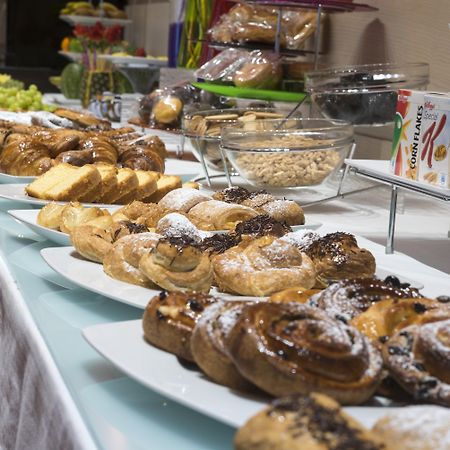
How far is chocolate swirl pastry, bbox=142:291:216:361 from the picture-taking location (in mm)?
762

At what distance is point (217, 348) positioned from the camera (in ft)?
2.30

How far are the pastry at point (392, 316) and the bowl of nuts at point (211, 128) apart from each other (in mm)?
1184

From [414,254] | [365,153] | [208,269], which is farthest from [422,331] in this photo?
[365,153]

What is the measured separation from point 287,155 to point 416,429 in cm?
125

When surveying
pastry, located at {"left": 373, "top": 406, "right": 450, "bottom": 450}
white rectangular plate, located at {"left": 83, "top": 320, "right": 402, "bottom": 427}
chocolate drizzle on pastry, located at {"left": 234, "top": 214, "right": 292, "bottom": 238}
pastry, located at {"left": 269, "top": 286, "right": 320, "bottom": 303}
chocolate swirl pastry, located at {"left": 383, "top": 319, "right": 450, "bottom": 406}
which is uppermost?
pastry, located at {"left": 373, "top": 406, "right": 450, "bottom": 450}

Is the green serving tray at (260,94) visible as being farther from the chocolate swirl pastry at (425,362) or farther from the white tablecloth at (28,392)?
the chocolate swirl pastry at (425,362)

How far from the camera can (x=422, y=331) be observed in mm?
701

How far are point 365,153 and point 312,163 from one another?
0.80 m

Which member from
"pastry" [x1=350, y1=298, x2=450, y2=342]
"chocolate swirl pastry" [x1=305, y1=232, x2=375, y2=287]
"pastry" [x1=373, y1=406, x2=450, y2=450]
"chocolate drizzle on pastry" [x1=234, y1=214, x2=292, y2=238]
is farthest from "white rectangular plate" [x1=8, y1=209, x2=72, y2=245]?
"pastry" [x1=373, y1=406, x2=450, y2=450]

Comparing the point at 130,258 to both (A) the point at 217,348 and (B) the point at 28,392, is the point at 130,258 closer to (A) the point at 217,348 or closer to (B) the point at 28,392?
(B) the point at 28,392

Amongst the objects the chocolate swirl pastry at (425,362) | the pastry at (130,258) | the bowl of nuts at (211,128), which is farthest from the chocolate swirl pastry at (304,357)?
the bowl of nuts at (211,128)

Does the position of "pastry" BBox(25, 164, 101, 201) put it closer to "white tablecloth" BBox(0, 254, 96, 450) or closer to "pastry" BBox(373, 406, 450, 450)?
"white tablecloth" BBox(0, 254, 96, 450)

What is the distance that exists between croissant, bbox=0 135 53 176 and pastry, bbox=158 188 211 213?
487mm

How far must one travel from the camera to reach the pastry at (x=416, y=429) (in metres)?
0.52
